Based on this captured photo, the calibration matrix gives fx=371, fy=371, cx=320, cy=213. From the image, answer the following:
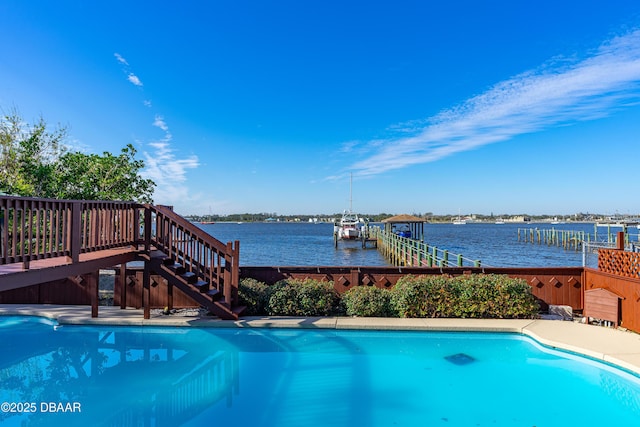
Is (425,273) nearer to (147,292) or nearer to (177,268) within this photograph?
(177,268)

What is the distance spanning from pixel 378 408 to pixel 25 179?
1310 cm

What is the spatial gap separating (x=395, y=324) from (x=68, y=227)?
256 inches

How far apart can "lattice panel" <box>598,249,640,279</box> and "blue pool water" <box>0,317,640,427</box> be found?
8.82 feet

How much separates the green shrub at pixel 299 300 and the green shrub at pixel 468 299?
1.60 m

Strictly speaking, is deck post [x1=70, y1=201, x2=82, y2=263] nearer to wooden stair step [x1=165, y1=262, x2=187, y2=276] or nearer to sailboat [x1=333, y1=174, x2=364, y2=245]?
wooden stair step [x1=165, y1=262, x2=187, y2=276]

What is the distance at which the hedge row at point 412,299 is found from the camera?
27.9ft

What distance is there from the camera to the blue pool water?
4.64 meters

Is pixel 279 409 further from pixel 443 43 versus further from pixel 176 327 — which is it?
pixel 443 43

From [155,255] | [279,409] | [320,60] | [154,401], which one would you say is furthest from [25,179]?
[320,60]

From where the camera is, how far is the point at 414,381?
570cm

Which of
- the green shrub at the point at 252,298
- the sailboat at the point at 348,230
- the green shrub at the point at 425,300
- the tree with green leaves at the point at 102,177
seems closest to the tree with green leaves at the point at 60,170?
the tree with green leaves at the point at 102,177

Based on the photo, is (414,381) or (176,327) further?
(176,327)

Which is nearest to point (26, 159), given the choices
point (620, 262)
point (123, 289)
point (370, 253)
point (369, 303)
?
point (123, 289)

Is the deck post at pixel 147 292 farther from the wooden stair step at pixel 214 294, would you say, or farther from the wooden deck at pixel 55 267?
the wooden stair step at pixel 214 294
